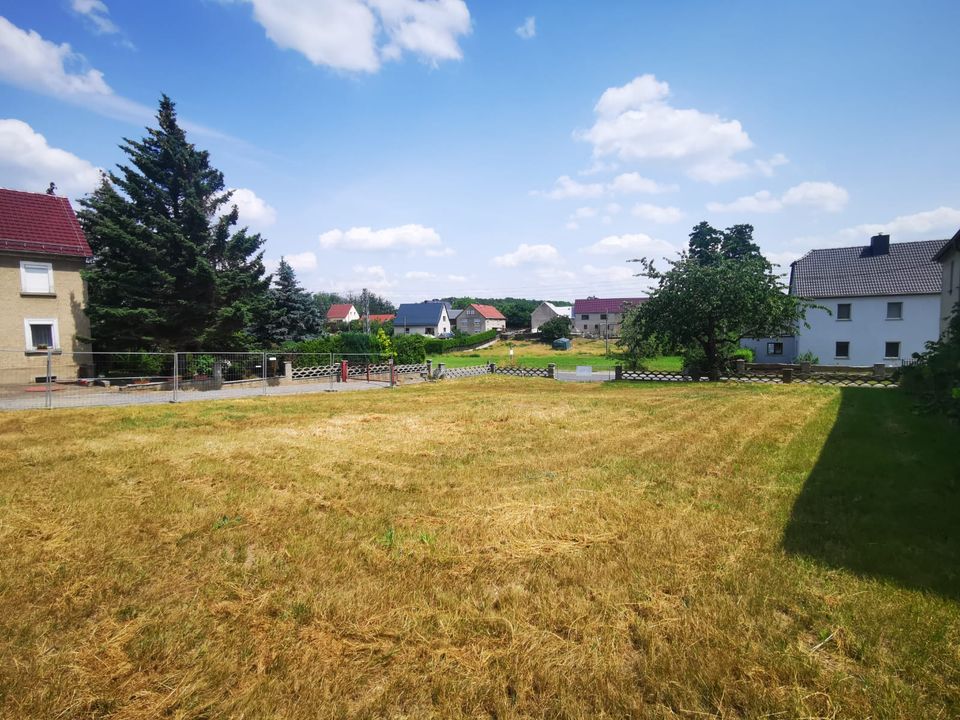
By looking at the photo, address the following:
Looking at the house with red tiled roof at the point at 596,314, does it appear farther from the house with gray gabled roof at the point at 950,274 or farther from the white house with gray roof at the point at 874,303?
the house with gray gabled roof at the point at 950,274

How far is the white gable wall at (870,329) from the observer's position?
3052 centimetres

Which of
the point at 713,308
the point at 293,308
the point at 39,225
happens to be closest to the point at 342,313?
the point at 293,308

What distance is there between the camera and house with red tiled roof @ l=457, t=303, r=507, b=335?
9306cm

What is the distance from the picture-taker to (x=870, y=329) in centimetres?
3191

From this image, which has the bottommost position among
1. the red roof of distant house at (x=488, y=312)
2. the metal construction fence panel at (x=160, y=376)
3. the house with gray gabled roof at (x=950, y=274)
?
the metal construction fence panel at (x=160, y=376)

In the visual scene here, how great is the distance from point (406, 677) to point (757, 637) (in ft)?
7.85

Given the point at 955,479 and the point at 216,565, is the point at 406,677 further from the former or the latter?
the point at 955,479

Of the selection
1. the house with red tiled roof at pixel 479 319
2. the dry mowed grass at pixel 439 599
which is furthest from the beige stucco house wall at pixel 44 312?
the house with red tiled roof at pixel 479 319

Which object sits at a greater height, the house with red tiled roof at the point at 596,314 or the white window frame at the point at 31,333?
the house with red tiled roof at the point at 596,314

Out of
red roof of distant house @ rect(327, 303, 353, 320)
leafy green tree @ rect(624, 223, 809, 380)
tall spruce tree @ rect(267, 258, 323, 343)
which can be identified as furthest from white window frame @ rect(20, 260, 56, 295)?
red roof of distant house @ rect(327, 303, 353, 320)

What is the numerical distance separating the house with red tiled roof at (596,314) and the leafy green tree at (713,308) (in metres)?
55.0

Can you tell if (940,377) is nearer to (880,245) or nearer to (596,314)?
(880,245)

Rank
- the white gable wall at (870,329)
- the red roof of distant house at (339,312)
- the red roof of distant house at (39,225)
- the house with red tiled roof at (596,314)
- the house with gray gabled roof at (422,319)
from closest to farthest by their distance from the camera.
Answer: the red roof of distant house at (39,225) < the white gable wall at (870,329) < the house with red tiled roof at (596,314) < the house with gray gabled roof at (422,319) < the red roof of distant house at (339,312)

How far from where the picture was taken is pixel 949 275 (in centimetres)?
1794
